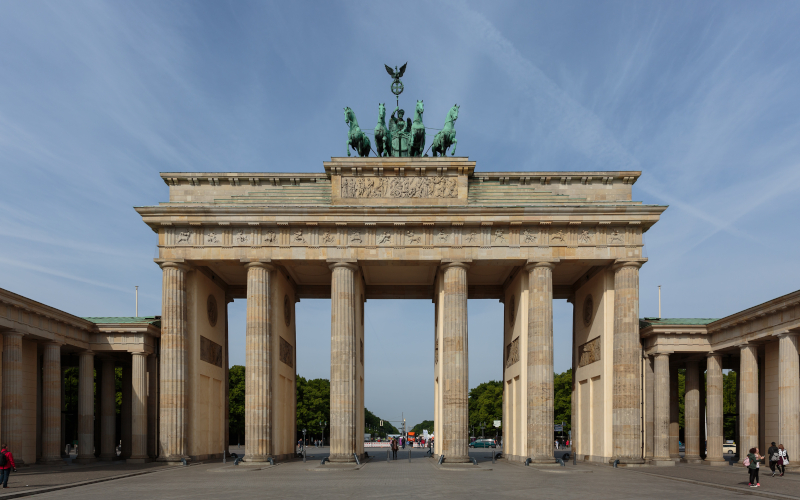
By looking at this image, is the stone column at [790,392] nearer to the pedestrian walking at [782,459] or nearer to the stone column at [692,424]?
the pedestrian walking at [782,459]

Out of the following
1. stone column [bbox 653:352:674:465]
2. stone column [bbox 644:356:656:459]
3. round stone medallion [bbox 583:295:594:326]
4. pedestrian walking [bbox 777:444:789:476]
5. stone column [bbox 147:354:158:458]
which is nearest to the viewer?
pedestrian walking [bbox 777:444:789:476]

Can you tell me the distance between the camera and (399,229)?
39719mm

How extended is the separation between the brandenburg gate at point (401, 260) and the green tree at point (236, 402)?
52.2 meters

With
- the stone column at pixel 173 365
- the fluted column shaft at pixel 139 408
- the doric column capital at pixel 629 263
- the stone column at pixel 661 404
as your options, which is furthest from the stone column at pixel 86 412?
the stone column at pixel 661 404

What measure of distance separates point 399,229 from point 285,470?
47.2 ft

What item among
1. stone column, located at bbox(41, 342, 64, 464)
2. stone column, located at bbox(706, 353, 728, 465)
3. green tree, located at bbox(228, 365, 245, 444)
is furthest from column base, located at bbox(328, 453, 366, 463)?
green tree, located at bbox(228, 365, 245, 444)

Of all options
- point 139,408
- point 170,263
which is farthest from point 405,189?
point 139,408

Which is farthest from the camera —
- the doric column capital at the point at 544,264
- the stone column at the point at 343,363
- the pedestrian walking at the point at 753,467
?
the doric column capital at the point at 544,264

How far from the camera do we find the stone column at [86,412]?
39719 millimetres

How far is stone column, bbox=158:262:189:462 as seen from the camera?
37.8 metres

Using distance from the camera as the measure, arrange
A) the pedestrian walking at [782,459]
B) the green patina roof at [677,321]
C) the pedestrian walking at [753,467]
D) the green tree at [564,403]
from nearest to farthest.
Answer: the pedestrian walking at [753,467] → the pedestrian walking at [782,459] → the green patina roof at [677,321] → the green tree at [564,403]

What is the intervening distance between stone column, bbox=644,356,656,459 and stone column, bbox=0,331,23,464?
111 ft

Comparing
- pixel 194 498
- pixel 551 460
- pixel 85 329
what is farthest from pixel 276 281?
pixel 194 498

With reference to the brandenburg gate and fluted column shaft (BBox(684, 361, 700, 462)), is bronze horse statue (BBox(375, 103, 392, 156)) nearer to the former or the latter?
the brandenburg gate
